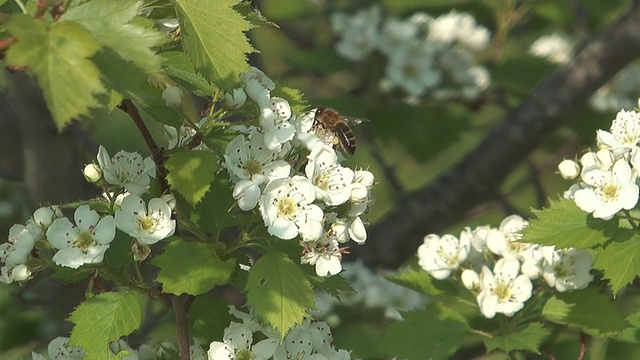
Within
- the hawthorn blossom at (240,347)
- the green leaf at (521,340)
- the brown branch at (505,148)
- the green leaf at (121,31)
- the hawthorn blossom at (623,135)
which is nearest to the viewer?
the green leaf at (121,31)

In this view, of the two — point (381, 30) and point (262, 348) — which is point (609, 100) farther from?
point (262, 348)

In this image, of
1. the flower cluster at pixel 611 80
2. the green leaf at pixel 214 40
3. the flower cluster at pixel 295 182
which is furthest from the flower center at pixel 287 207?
the flower cluster at pixel 611 80

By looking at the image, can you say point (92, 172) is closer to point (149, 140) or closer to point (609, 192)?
point (149, 140)

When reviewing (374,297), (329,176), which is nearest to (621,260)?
(329,176)

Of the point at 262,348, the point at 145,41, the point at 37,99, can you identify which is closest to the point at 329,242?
the point at 262,348

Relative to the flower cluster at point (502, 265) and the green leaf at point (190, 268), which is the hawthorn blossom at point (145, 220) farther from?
the flower cluster at point (502, 265)

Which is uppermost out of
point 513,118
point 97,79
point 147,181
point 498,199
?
point 97,79
